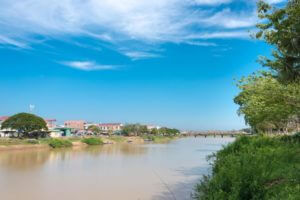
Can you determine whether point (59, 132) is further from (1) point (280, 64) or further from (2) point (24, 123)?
(1) point (280, 64)

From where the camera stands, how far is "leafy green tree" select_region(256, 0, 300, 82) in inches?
256

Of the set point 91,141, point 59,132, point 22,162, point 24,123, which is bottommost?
point 22,162

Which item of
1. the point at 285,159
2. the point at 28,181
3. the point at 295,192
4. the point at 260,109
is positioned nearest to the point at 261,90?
the point at 260,109

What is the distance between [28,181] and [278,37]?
525 inches

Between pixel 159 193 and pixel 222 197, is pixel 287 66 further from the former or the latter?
pixel 159 193

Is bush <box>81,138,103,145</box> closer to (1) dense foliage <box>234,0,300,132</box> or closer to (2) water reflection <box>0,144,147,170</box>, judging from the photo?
(2) water reflection <box>0,144,147,170</box>

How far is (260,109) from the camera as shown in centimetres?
1217

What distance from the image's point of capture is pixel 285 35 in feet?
22.4

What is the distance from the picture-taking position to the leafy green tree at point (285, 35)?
650cm

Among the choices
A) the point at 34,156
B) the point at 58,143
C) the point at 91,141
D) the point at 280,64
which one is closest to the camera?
the point at 280,64

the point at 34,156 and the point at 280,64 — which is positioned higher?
the point at 280,64

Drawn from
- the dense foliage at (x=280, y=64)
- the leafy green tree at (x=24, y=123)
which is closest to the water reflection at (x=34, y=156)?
the leafy green tree at (x=24, y=123)

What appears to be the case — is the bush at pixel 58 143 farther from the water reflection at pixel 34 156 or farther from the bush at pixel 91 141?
the bush at pixel 91 141

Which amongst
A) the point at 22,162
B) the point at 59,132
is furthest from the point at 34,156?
the point at 59,132
